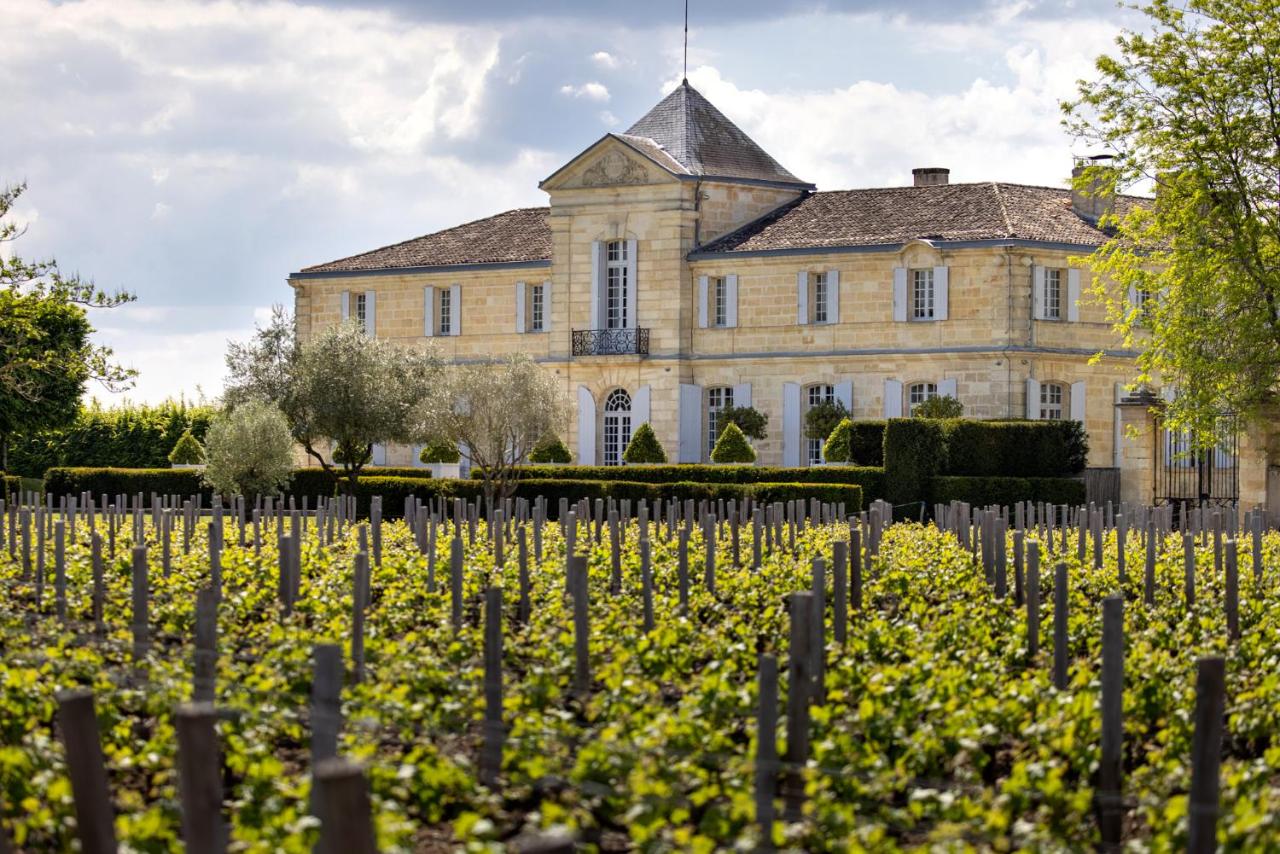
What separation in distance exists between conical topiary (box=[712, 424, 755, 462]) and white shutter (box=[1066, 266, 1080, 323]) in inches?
299

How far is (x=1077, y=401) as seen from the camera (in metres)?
41.5

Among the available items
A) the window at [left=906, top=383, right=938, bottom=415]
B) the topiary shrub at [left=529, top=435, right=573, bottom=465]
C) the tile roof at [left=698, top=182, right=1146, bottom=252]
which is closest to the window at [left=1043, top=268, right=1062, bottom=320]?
the tile roof at [left=698, top=182, right=1146, bottom=252]

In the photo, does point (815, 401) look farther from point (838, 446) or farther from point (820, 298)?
point (838, 446)

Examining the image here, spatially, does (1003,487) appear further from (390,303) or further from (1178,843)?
(1178,843)

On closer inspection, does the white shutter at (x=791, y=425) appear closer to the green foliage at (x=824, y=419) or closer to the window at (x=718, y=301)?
the green foliage at (x=824, y=419)

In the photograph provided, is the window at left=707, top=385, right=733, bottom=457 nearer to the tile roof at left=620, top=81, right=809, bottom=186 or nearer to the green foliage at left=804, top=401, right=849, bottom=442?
the green foliage at left=804, top=401, right=849, bottom=442

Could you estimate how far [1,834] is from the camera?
6.77 meters

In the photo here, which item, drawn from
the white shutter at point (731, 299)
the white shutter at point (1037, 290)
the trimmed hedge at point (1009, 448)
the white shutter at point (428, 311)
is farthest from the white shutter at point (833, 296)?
the white shutter at point (428, 311)

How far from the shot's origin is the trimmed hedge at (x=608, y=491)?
1308 inches

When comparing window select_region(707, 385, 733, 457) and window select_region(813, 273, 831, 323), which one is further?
window select_region(707, 385, 733, 457)

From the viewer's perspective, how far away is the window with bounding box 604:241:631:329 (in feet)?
148

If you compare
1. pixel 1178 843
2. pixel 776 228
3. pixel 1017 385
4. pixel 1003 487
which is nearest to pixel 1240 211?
pixel 1003 487

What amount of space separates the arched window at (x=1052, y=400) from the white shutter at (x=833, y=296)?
4832mm

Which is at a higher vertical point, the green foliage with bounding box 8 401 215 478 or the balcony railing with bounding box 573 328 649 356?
the balcony railing with bounding box 573 328 649 356
